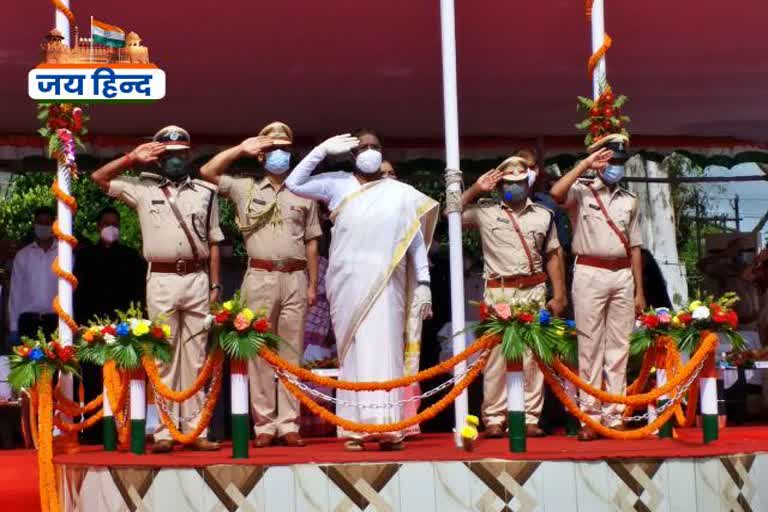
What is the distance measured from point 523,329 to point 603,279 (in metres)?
1.76

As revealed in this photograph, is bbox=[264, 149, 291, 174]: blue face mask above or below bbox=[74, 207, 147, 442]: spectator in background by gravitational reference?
above

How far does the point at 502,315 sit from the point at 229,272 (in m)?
6.22

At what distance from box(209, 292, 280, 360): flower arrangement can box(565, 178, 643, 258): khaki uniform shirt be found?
8.19ft

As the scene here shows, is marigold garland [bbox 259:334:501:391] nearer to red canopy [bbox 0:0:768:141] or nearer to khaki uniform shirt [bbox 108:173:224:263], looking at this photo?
khaki uniform shirt [bbox 108:173:224:263]

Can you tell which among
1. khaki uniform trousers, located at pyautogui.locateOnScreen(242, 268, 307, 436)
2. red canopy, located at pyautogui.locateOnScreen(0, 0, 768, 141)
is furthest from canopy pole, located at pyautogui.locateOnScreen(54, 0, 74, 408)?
khaki uniform trousers, located at pyautogui.locateOnScreen(242, 268, 307, 436)

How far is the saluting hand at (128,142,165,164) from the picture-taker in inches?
356

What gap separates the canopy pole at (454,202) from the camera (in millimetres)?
8734

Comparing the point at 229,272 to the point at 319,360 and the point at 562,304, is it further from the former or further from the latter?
the point at 562,304

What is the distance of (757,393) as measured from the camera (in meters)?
13.7

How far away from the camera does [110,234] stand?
1193cm

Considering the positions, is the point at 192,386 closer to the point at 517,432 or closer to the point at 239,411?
the point at 239,411

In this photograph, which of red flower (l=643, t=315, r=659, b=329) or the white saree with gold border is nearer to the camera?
the white saree with gold border

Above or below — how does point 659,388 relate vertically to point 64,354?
below

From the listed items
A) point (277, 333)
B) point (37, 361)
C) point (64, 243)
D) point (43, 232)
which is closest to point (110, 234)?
point (43, 232)
